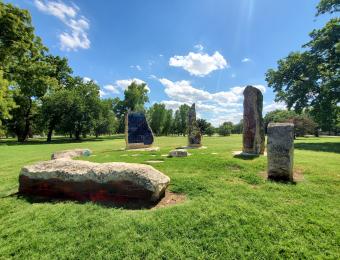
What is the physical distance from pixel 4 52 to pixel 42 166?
50.4 ft

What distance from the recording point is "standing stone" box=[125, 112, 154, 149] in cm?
1591

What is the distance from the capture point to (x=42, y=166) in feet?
18.0

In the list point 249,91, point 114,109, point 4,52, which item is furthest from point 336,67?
point 114,109

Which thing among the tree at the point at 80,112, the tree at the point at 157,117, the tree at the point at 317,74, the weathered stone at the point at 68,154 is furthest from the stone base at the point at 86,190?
the tree at the point at 157,117

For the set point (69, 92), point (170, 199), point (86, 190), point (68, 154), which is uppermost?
point (69, 92)

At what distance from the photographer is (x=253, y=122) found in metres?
9.48

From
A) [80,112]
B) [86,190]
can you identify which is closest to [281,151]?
[86,190]

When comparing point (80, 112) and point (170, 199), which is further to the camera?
point (80, 112)

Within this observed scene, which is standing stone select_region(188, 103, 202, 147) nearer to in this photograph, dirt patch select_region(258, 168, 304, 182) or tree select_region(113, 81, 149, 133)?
dirt patch select_region(258, 168, 304, 182)

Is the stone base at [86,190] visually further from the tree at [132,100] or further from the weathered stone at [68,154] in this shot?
the tree at [132,100]

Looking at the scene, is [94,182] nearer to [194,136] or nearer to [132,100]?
[194,136]

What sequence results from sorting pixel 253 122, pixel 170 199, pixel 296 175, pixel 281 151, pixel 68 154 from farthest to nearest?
pixel 68 154 → pixel 253 122 → pixel 296 175 → pixel 281 151 → pixel 170 199

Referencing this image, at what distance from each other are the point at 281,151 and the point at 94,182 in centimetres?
486

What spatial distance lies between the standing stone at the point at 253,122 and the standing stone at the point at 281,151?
3641 mm
